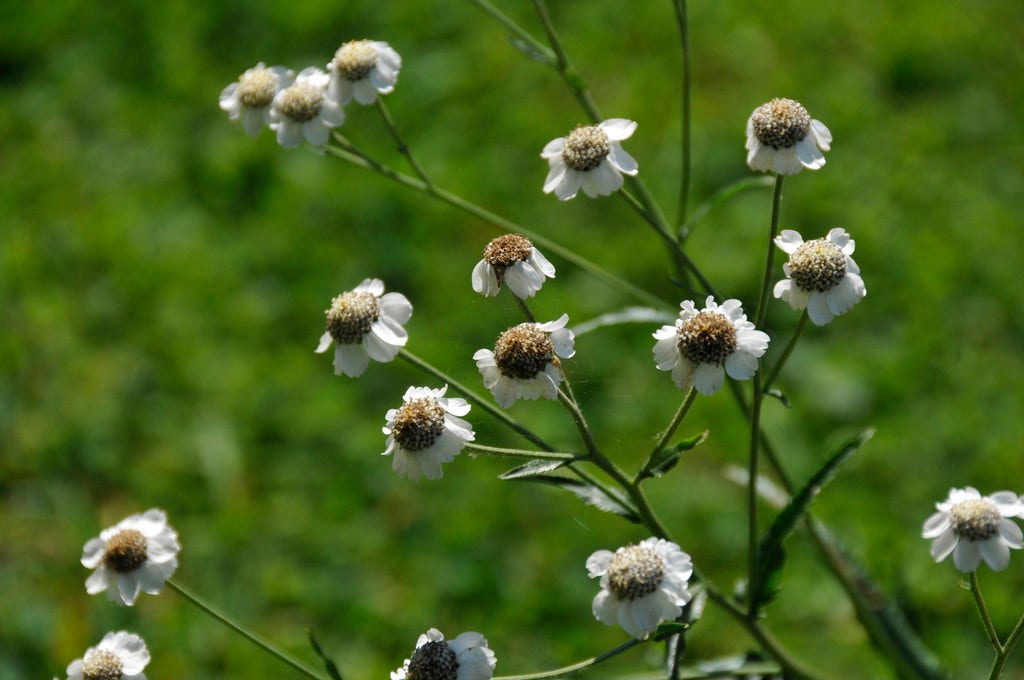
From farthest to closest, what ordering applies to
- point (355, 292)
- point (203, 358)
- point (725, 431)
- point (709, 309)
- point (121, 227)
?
point (121, 227), point (203, 358), point (725, 431), point (355, 292), point (709, 309)

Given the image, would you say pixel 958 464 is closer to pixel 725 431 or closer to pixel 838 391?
pixel 838 391

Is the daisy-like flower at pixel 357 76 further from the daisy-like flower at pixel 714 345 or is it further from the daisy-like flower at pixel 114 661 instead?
the daisy-like flower at pixel 114 661

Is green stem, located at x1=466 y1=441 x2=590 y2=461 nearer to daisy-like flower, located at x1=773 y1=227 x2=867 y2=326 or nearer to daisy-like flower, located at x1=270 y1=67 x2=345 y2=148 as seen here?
daisy-like flower, located at x1=773 y1=227 x2=867 y2=326

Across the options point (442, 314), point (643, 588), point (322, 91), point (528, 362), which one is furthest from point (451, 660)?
point (442, 314)

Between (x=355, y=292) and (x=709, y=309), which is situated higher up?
(x=355, y=292)

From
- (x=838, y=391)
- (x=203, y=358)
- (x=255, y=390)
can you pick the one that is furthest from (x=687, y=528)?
(x=203, y=358)

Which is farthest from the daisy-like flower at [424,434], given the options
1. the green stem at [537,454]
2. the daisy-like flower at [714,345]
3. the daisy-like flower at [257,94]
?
the daisy-like flower at [257,94]
